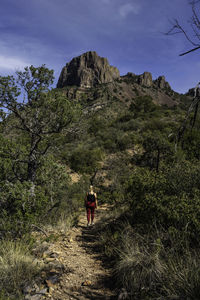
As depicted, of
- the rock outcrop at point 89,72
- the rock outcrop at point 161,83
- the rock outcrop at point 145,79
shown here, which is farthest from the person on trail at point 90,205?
the rock outcrop at point 161,83

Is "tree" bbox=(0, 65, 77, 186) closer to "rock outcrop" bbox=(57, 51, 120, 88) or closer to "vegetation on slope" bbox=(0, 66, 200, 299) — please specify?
"vegetation on slope" bbox=(0, 66, 200, 299)

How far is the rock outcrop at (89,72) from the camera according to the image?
95.4m

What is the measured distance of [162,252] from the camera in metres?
3.84

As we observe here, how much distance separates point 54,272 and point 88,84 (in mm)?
97056

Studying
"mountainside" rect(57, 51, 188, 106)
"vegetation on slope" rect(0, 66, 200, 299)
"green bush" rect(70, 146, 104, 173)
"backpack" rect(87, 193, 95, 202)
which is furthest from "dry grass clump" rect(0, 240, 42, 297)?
"mountainside" rect(57, 51, 188, 106)

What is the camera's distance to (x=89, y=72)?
3792 inches

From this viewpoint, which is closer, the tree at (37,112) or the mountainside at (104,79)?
the tree at (37,112)

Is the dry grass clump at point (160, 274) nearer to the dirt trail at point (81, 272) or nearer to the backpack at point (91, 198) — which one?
the dirt trail at point (81, 272)

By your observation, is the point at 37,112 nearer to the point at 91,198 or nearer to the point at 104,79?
the point at 91,198

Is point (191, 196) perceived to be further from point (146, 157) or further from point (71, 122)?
point (146, 157)

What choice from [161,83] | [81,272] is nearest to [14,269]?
[81,272]

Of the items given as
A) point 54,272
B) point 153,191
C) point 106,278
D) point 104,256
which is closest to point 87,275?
point 106,278

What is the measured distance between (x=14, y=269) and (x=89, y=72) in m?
100

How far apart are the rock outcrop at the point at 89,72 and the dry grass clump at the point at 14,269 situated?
93.4 metres
